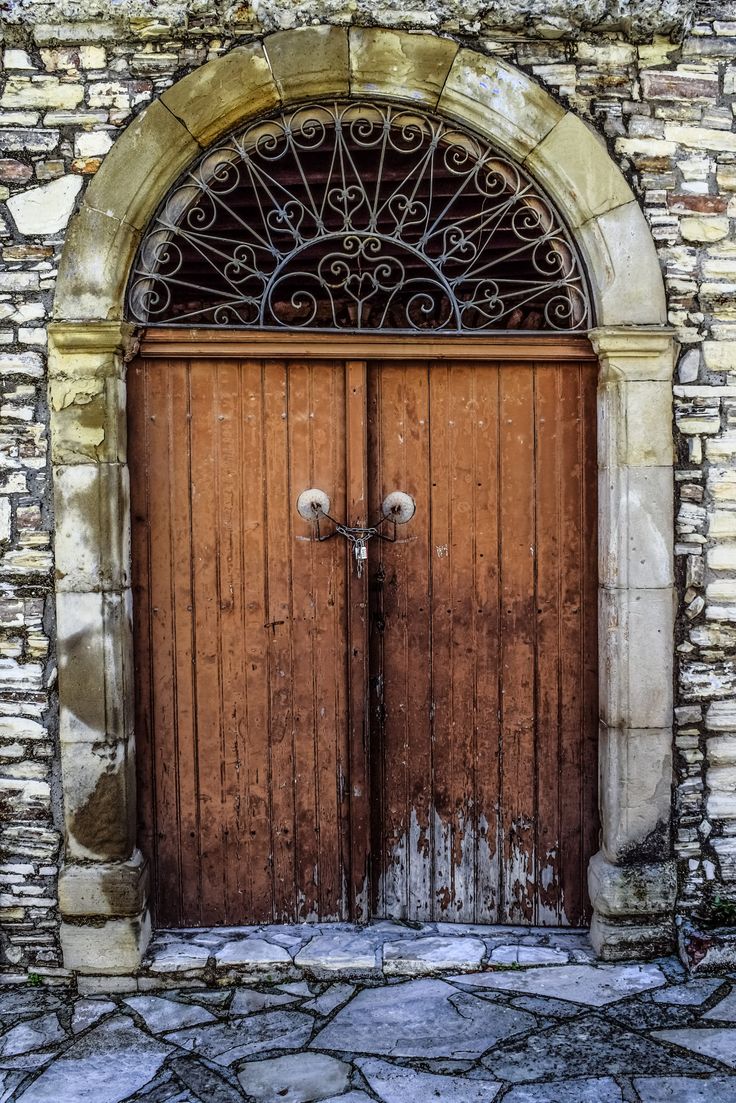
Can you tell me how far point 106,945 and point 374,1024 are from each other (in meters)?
1.12

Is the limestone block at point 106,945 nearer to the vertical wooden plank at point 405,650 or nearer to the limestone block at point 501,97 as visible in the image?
Result: the vertical wooden plank at point 405,650

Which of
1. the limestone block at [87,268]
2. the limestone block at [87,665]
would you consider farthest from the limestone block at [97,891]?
the limestone block at [87,268]

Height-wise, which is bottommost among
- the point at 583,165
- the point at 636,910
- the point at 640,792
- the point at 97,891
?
the point at 636,910

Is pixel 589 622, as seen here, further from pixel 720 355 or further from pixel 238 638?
pixel 238 638

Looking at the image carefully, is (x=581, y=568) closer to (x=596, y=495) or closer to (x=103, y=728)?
(x=596, y=495)

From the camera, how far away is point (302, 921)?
3986mm

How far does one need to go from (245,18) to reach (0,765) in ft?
10.3

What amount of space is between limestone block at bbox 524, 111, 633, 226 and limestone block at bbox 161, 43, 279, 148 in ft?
3.71

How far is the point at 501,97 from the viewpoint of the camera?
12.0ft

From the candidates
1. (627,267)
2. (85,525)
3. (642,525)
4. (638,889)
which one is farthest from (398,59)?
(638,889)

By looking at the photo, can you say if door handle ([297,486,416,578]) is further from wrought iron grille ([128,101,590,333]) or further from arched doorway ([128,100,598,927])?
wrought iron grille ([128,101,590,333])

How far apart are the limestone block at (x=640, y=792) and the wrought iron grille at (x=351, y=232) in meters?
1.74

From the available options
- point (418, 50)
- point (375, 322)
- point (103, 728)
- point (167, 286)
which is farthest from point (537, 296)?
point (103, 728)

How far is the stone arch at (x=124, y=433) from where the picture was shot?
3.58 meters
